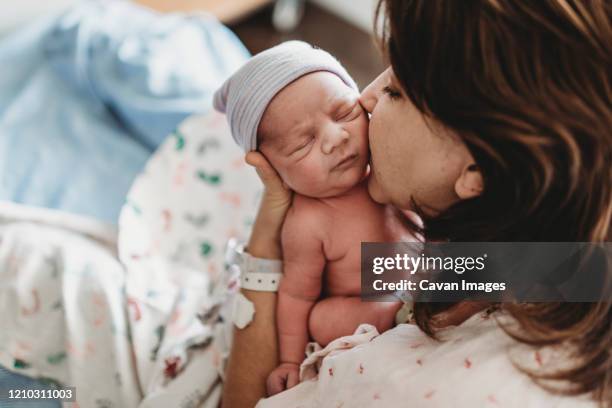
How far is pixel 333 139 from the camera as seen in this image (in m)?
0.98

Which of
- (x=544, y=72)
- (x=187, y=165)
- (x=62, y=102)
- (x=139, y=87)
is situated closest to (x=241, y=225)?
(x=187, y=165)

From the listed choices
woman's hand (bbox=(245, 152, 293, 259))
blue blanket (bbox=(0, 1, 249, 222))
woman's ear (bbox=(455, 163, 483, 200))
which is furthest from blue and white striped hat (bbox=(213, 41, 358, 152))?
blue blanket (bbox=(0, 1, 249, 222))

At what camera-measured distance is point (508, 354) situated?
0.75 metres

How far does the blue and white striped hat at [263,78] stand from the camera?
98 cm

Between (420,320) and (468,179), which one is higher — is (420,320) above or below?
below

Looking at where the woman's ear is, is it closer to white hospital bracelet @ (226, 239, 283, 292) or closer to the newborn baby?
the newborn baby

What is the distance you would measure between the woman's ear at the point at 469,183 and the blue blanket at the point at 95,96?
89cm

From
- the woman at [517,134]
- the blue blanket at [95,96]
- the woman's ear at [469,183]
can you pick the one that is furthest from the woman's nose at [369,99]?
the blue blanket at [95,96]

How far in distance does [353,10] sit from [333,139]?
6.68 ft

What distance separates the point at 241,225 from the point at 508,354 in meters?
0.75

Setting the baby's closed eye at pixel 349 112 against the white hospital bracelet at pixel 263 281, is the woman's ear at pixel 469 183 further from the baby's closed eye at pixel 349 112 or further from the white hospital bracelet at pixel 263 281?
the white hospital bracelet at pixel 263 281

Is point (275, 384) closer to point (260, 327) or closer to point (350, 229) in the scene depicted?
point (260, 327)

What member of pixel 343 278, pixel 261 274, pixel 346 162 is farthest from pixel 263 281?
pixel 346 162

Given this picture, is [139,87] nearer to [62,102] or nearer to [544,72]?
[62,102]
